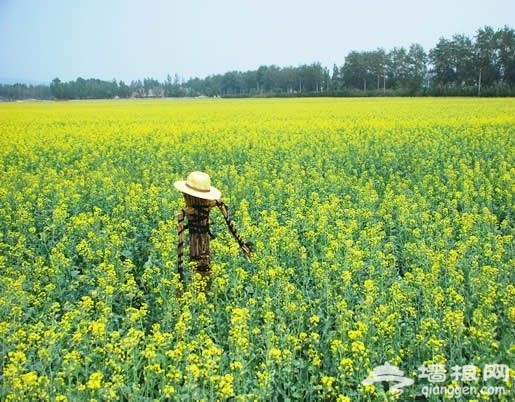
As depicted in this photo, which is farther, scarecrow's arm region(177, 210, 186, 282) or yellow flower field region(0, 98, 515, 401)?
scarecrow's arm region(177, 210, 186, 282)

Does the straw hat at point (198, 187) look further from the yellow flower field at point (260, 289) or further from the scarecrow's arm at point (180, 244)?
the yellow flower field at point (260, 289)

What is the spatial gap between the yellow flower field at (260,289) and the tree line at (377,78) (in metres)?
58.2

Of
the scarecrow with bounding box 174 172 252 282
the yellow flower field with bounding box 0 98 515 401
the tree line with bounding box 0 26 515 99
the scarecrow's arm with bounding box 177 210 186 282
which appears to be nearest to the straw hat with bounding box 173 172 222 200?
the scarecrow with bounding box 174 172 252 282

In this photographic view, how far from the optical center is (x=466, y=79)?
83938 mm

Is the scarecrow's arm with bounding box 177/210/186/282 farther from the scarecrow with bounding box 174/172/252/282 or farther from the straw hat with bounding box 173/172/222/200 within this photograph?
the straw hat with bounding box 173/172/222/200

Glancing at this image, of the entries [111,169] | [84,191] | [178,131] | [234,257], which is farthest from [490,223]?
[178,131]

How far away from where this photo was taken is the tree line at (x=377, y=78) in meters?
79.8

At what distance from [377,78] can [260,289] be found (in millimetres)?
104682

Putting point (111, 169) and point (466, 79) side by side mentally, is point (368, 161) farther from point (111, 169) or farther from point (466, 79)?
point (466, 79)

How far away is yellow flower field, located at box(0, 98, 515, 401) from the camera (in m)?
4.45

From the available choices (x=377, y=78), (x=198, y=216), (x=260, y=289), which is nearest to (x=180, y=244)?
(x=198, y=216)

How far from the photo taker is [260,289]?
614cm

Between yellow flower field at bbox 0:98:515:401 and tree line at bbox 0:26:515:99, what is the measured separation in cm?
5818

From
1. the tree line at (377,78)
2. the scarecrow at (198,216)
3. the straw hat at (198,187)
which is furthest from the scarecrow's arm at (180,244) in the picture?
the tree line at (377,78)
